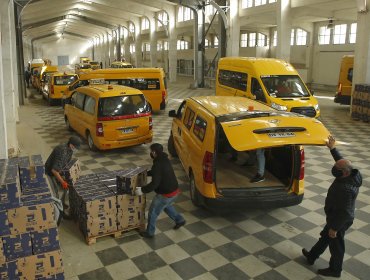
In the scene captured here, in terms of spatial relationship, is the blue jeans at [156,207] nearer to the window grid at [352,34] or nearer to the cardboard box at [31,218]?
the cardboard box at [31,218]

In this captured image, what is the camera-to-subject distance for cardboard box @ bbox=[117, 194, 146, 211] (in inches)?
212

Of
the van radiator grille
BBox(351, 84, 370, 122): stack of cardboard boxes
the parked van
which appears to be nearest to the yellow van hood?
the van radiator grille

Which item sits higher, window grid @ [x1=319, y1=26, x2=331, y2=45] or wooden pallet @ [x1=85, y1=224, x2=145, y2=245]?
window grid @ [x1=319, y1=26, x2=331, y2=45]

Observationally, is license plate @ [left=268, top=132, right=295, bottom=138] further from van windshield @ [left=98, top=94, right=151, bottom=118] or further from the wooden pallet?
van windshield @ [left=98, top=94, right=151, bottom=118]

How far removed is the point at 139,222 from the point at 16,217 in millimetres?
2063

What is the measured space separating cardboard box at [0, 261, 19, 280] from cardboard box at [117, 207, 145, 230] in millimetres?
1675

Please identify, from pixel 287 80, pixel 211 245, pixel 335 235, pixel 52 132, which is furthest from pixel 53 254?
pixel 287 80

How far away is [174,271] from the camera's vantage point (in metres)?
4.76

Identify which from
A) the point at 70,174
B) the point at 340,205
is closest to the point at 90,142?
the point at 70,174

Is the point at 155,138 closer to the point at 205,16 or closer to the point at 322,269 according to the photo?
the point at 322,269

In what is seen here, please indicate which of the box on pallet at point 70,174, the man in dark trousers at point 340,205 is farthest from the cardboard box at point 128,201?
the man in dark trousers at point 340,205

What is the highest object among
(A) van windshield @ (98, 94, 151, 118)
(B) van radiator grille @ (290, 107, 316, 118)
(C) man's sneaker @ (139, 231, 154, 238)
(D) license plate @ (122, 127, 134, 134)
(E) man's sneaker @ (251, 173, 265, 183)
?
(A) van windshield @ (98, 94, 151, 118)

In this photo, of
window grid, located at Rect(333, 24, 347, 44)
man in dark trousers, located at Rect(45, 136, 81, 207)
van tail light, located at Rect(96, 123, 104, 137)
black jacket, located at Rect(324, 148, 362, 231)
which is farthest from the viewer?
window grid, located at Rect(333, 24, 347, 44)

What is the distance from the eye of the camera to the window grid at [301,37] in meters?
28.0
